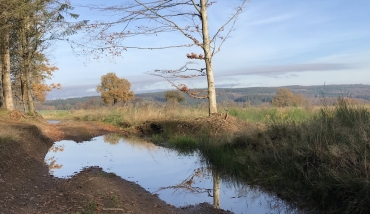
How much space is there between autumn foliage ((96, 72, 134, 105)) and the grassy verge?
2044 inches

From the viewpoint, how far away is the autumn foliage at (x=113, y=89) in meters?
62.2

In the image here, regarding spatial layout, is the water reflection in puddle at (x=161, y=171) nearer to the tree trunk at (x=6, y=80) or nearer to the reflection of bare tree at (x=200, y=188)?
the reflection of bare tree at (x=200, y=188)

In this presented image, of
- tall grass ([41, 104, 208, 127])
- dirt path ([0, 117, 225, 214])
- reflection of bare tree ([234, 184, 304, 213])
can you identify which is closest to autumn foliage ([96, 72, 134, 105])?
tall grass ([41, 104, 208, 127])

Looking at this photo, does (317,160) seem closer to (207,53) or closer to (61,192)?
(61,192)

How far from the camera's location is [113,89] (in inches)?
2461

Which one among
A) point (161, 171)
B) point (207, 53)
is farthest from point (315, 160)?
point (207, 53)

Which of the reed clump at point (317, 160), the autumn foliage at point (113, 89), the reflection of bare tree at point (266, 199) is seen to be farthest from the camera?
the autumn foliage at point (113, 89)

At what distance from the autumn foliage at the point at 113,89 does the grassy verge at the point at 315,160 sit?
51.9 m

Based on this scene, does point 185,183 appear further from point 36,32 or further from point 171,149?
point 36,32

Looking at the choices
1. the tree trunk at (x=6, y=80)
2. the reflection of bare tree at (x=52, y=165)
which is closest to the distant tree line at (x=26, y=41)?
the tree trunk at (x=6, y=80)

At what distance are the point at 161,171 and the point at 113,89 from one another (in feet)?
173

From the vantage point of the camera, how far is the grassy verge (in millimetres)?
6191

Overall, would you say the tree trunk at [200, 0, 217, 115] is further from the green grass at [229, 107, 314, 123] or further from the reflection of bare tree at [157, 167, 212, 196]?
the reflection of bare tree at [157, 167, 212, 196]

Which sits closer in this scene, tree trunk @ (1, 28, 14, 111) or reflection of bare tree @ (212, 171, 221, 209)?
reflection of bare tree @ (212, 171, 221, 209)
